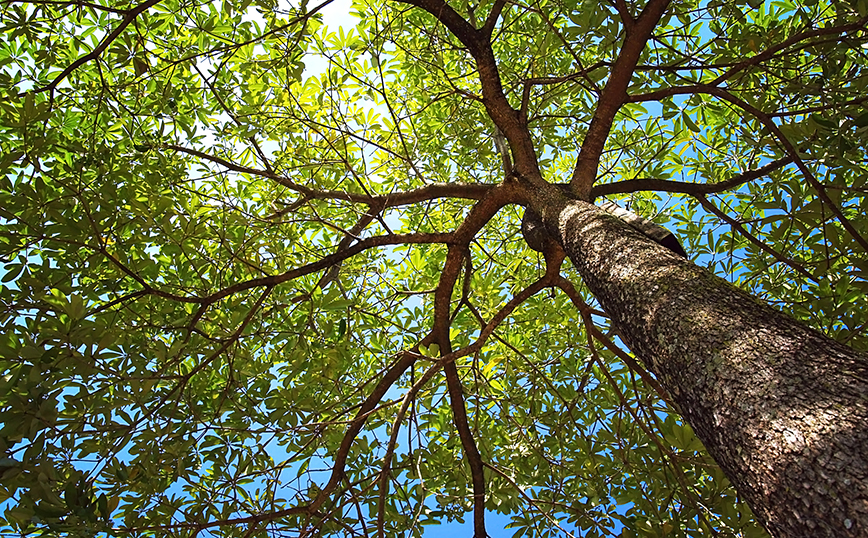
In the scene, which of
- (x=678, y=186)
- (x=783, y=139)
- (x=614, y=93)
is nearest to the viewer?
(x=783, y=139)

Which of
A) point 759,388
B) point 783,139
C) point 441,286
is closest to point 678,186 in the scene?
point 783,139

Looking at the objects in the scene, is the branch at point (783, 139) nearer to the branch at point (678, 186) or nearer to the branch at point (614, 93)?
the branch at point (614, 93)

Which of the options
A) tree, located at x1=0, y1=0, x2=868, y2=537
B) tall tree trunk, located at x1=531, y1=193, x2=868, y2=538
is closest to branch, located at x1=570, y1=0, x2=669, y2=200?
tree, located at x1=0, y1=0, x2=868, y2=537

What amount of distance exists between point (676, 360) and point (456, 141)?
141 inches

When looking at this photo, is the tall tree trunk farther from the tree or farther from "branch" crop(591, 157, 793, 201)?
"branch" crop(591, 157, 793, 201)

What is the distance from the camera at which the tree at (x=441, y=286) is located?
1.44 metres

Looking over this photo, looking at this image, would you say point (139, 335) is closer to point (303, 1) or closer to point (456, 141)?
point (303, 1)

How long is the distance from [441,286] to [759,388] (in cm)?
249

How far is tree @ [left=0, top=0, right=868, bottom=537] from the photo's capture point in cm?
144

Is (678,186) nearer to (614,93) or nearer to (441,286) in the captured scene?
(614,93)

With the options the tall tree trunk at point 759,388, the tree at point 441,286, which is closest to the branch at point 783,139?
the tree at point 441,286

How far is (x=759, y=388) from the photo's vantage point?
109 centimetres

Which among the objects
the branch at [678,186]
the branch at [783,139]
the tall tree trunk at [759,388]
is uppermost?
the branch at [678,186]

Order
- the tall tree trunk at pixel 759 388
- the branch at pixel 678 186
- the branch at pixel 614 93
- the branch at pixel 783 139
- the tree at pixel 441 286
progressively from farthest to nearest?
the branch at pixel 678 186 → the branch at pixel 614 93 → the branch at pixel 783 139 → the tree at pixel 441 286 → the tall tree trunk at pixel 759 388
